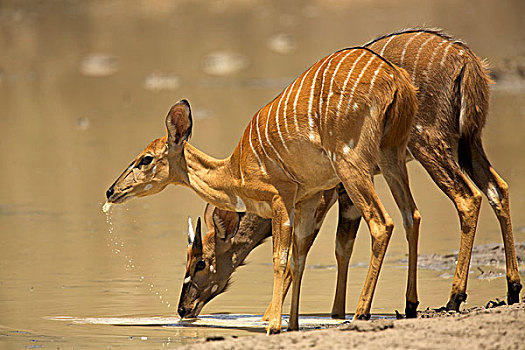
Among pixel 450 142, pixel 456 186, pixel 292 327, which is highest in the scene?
pixel 450 142

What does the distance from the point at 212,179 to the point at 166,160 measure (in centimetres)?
45

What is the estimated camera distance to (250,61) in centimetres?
4175

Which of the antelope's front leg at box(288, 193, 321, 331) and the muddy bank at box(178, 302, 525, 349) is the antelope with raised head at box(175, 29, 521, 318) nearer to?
the antelope's front leg at box(288, 193, 321, 331)

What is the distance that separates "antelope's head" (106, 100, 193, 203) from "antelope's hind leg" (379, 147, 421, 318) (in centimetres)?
168

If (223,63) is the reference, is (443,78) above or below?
below

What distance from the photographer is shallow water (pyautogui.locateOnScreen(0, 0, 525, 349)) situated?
9.43 metres

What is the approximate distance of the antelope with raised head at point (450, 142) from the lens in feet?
28.1

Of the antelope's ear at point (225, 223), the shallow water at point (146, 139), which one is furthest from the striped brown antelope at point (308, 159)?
the shallow water at point (146, 139)

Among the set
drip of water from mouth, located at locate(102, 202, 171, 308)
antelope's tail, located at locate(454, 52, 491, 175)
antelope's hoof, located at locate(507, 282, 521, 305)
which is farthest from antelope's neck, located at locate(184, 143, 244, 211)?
antelope's hoof, located at locate(507, 282, 521, 305)

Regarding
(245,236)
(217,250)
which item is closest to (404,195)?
(245,236)

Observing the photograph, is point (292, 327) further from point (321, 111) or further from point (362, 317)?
point (321, 111)

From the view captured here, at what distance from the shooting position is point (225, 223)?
9.33m

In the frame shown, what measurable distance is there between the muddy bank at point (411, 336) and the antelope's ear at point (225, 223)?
254 centimetres

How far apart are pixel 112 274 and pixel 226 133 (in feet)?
41.8
